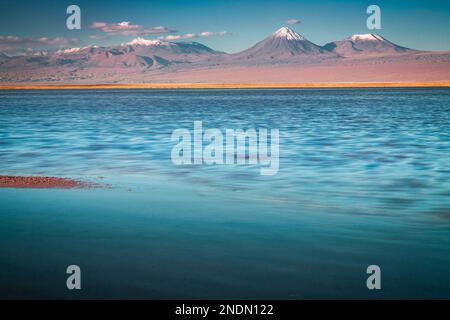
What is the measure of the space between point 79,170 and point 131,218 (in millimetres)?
7941

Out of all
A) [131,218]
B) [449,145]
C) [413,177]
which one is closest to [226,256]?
[131,218]

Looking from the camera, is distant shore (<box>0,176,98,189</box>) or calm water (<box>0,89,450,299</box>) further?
distant shore (<box>0,176,98,189</box>)

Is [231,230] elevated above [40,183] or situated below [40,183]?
below

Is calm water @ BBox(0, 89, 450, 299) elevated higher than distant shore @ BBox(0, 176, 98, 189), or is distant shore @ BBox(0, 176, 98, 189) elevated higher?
distant shore @ BBox(0, 176, 98, 189)

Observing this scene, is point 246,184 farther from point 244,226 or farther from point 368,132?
point 368,132

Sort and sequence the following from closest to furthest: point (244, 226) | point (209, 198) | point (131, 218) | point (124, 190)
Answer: point (244, 226) → point (131, 218) → point (209, 198) → point (124, 190)

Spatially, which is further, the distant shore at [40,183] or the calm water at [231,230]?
the distant shore at [40,183]

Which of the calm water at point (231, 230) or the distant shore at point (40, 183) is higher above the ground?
the distant shore at point (40, 183)

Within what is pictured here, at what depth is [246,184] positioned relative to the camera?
1612 centimetres

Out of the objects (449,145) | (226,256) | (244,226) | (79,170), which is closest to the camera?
(226,256)

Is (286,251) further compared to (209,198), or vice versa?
(209,198)

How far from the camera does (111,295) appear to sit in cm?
750

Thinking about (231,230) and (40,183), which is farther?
(40,183)
